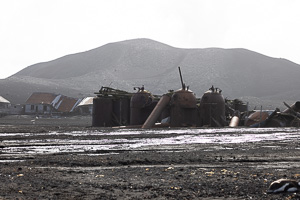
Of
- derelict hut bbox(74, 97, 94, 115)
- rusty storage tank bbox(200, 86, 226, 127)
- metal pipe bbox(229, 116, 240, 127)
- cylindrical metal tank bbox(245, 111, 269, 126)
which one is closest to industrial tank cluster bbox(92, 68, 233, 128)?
rusty storage tank bbox(200, 86, 226, 127)

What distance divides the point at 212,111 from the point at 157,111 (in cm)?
436

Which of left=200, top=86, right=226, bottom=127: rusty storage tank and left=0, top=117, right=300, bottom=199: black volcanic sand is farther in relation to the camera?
left=200, top=86, right=226, bottom=127: rusty storage tank

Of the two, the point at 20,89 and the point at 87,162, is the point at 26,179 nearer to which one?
the point at 87,162

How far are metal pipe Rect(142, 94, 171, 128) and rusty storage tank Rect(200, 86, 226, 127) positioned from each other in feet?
9.10

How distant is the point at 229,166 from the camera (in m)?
10.6

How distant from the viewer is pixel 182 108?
37.3 metres

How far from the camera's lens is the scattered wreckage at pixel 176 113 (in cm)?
3744

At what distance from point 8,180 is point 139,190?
7.73 feet

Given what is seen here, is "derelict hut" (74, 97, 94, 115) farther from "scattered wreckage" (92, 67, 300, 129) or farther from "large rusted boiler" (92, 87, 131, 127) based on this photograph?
"large rusted boiler" (92, 87, 131, 127)

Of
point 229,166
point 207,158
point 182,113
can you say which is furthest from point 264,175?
point 182,113

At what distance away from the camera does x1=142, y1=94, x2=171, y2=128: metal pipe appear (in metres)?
36.5

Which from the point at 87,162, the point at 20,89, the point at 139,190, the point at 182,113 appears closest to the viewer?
the point at 139,190

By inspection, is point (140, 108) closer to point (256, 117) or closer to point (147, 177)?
point (256, 117)

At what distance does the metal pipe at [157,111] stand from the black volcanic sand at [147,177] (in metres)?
23.9
